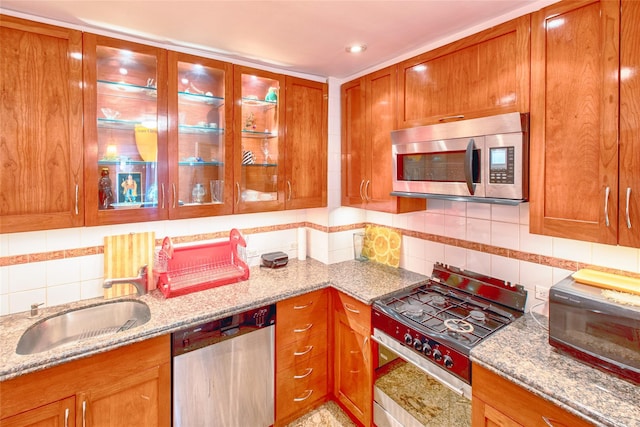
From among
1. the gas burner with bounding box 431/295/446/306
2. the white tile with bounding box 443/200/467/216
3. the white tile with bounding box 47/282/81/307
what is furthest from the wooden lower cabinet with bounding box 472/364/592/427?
the white tile with bounding box 47/282/81/307

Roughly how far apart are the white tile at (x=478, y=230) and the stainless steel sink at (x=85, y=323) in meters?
1.90

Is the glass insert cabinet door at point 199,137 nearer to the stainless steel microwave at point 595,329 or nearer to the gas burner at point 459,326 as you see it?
the gas burner at point 459,326

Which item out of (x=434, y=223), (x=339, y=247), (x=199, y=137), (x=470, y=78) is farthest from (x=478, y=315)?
(x=199, y=137)

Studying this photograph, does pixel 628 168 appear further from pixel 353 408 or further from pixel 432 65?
pixel 353 408

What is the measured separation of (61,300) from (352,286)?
1674 millimetres

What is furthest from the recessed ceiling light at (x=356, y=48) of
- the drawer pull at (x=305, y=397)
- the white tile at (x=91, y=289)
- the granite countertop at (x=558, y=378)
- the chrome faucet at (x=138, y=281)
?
the drawer pull at (x=305, y=397)

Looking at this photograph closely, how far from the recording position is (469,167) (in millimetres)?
1522

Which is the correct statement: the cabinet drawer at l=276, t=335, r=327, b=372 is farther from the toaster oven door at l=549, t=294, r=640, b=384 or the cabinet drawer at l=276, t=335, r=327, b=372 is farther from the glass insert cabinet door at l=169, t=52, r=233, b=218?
the toaster oven door at l=549, t=294, r=640, b=384

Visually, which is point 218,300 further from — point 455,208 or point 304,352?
point 455,208

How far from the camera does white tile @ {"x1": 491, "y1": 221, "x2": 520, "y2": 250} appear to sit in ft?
5.79

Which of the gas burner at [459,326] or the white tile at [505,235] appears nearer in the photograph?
the gas burner at [459,326]

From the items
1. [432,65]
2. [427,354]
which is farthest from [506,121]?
[427,354]

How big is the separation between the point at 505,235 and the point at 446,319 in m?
0.61

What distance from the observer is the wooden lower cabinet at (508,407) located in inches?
43.4
